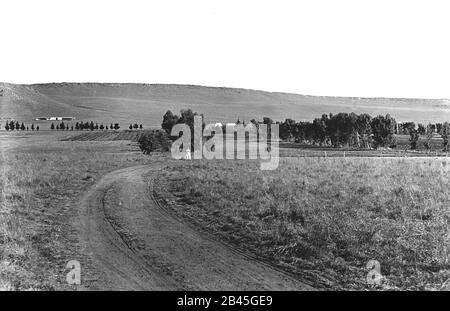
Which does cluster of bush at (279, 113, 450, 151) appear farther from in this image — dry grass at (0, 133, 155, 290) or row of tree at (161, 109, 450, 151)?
dry grass at (0, 133, 155, 290)

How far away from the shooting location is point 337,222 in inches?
519

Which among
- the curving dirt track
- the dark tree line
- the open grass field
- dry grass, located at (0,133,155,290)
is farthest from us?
the dark tree line

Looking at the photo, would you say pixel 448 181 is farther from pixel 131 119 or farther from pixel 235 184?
pixel 131 119

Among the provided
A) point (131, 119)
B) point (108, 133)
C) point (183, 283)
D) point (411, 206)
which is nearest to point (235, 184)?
point (411, 206)

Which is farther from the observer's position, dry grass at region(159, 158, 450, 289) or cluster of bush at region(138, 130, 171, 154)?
cluster of bush at region(138, 130, 171, 154)

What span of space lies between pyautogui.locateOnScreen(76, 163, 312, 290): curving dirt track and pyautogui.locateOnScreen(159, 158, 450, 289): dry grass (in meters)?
0.93

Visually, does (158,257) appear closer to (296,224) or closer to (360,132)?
(296,224)

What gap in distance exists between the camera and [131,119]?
181 m

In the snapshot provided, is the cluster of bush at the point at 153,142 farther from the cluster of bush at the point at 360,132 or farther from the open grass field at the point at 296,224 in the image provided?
the cluster of bush at the point at 360,132

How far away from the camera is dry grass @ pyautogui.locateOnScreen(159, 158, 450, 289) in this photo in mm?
9875

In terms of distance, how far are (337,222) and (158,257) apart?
6256mm

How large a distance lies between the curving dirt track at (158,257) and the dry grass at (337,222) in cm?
93

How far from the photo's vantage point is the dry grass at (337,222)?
988 cm

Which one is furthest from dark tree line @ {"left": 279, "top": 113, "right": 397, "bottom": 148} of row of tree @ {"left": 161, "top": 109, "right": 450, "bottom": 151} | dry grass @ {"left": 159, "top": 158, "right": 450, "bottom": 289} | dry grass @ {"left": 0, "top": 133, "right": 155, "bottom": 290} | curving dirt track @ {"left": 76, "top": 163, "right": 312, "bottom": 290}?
curving dirt track @ {"left": 76, "top": 163, "right": 312, "bottom": 290}
